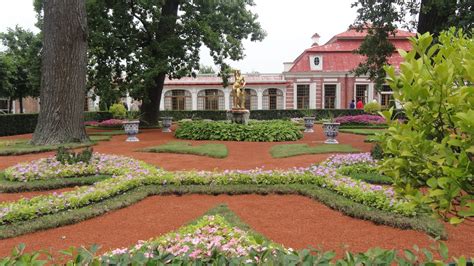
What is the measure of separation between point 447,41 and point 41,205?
4734mm

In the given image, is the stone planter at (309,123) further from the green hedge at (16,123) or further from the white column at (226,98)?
the white column at (226,98)

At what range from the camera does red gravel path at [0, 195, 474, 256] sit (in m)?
3.86

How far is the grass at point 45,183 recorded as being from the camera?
20.5ft

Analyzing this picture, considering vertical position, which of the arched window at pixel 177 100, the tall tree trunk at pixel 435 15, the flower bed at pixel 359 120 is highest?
the tall tree trunk at pixel 435 15

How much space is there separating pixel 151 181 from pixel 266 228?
2748mm

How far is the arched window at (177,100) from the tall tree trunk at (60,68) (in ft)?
75.7

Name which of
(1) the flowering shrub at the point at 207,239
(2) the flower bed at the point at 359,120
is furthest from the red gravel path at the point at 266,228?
(2) the flower bed at the point at 359,120

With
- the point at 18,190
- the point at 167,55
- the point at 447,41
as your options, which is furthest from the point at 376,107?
the point at 167,55

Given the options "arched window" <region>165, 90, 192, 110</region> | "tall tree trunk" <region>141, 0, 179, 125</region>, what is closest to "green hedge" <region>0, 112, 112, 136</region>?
"tall tree trunk" <region>141, 0, 179, 125</region>

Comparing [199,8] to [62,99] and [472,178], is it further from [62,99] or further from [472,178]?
[472,178]

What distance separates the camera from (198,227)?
3.95m

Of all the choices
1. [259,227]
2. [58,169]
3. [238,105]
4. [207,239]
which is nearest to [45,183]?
[58,169]

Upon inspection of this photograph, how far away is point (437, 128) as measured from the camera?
2033 mm

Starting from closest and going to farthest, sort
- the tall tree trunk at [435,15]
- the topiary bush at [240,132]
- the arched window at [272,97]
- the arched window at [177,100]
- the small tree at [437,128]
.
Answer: the small tree at [437,128] → the tall tree trunk at [435,15] → the topiary bush at [240,132] → the arched window at [272,97] → the arched window at [177,100]
